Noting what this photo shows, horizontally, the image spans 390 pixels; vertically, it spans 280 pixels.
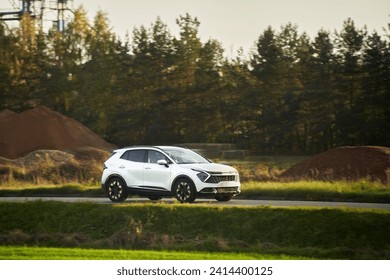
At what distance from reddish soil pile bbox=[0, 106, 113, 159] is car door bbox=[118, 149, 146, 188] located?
53.8ft

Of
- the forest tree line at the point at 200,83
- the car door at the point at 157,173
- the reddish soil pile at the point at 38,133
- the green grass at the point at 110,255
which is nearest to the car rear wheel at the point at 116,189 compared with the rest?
the car door at the point at 157,173

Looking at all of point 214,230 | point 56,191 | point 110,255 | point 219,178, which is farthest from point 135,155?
point 56,191

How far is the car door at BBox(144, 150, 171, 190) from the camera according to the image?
18438 millimetres

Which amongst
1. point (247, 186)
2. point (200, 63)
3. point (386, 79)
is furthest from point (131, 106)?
point (247, 186)

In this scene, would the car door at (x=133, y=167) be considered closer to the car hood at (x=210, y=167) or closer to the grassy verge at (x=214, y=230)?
the grassy verge at (x=214, y=230)

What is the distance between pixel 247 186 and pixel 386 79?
29.2ft

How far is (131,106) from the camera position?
35.9 metres

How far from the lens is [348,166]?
2512 centimetres

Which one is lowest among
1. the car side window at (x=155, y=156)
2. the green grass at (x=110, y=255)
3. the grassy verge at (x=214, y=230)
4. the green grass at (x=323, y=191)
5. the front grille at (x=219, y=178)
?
the green grass at (x=110, y=255)

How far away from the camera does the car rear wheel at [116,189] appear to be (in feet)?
63.8

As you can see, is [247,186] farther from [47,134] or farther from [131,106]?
[47,134]

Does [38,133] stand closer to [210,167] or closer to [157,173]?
[157,173]

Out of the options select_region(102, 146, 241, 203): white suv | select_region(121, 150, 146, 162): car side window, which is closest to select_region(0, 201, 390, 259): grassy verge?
select_region(102, 146, 241, 203): white suv

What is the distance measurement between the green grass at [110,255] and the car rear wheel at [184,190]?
2065 millimetres
